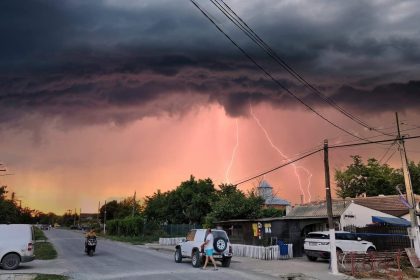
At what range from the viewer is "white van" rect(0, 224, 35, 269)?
1834 centimetres

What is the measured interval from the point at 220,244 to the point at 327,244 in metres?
7.03

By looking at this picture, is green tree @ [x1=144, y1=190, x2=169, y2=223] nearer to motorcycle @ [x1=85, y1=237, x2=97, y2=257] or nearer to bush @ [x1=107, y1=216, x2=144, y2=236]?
bush @ [x1=107, y1=216, x2=144, y2=236]

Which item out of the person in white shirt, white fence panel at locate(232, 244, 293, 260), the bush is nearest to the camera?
the person in white shirt

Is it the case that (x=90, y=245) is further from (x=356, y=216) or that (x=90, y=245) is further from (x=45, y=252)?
(x=356, y=216)

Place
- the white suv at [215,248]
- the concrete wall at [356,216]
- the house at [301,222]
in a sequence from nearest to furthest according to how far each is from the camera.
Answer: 1. the white suv at [215,248]
2. the house at [301,222]
3. the concrete wall at [356,216]

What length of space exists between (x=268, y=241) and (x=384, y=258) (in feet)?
34.9

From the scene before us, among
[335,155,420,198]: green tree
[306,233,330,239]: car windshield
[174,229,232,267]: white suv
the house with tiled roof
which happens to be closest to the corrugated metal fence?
[306,233,330,239]: car windshield

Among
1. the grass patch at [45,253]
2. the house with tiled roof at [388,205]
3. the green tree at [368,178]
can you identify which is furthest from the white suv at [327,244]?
the green tree at [368,178]

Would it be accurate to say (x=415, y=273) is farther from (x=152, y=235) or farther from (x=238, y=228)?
(x=152, y=235)

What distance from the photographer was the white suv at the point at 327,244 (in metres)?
24.1

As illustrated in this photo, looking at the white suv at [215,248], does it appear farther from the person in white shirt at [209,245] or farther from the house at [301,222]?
the house at [301,222]

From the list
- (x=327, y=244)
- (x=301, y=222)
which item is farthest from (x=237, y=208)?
(x=327, y=244)

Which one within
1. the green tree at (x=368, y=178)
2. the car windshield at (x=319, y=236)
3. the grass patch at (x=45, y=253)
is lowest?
the grass patch at (x=45, y=253)

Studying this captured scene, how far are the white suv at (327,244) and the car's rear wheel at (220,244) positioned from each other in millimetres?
6656
